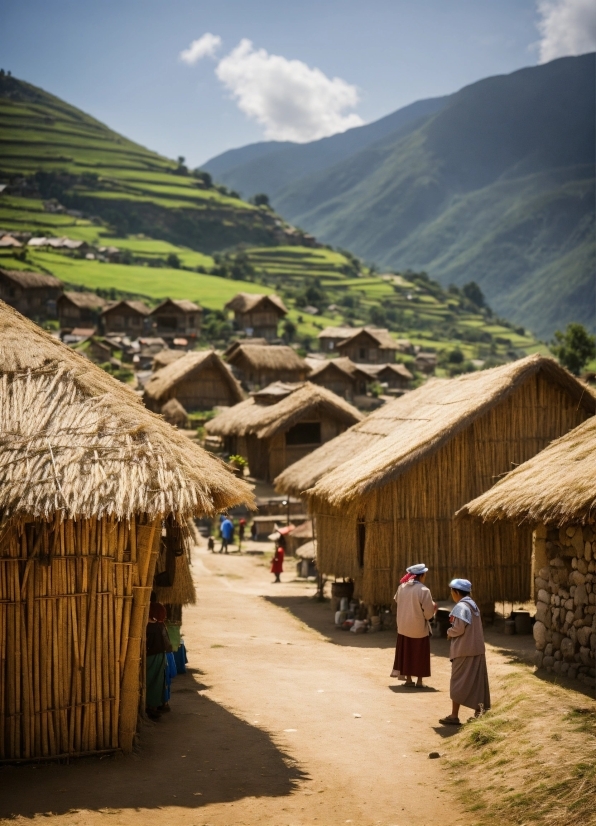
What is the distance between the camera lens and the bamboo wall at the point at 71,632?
771 centimetres

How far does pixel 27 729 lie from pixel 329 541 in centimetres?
1031

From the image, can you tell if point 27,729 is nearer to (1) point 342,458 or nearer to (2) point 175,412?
(1) point 342,458

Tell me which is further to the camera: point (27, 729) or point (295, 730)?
point (295, 730)

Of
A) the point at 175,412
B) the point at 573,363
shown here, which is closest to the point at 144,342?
the point at 175,412

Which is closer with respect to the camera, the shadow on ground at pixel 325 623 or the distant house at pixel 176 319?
the shadow on ground at pixel 325 623

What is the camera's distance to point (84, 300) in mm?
61500

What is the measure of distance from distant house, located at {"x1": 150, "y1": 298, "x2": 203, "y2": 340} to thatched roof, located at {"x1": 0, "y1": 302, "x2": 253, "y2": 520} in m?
52.8

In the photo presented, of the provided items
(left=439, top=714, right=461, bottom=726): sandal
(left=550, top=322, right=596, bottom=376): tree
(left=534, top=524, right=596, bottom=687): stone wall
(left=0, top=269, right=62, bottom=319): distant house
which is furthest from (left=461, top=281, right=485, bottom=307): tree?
(left=439, top=714, right=461, bottom=726): sandal

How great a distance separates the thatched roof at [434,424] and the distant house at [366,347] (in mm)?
44609

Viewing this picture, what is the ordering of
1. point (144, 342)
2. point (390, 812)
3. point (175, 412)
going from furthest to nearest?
point (144, 342) → point (175, 412) → point (390, 812)

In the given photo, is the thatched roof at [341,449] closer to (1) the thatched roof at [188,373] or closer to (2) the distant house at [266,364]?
(1) the thatched roof at [188,373]

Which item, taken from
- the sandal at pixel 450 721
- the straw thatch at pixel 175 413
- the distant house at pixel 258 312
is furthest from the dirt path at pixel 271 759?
the distant house at pixel 258 312

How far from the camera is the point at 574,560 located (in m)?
10.6

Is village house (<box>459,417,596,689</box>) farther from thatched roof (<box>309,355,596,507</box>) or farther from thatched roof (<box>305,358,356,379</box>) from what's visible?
thatched roof (<box>305,358,356,379</box>)
